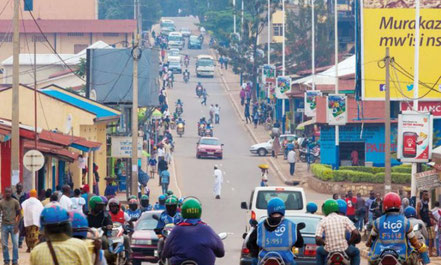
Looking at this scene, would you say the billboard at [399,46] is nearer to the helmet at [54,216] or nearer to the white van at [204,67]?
the helmet at [54,216]

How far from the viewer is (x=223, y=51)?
93.7 meters

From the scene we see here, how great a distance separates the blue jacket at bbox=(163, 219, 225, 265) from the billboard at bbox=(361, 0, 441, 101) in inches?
1456

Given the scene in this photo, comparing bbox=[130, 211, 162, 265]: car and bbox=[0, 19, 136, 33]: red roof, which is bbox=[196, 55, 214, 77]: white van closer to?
bbox=[0, 19, 136, 33]: red roof

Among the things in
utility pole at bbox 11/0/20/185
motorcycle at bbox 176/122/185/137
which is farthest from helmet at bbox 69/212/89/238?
motorcycle at bbox 176/122/185/137

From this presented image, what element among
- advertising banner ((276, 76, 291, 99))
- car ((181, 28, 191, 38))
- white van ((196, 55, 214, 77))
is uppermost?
car ((181, 28, 191, 38))

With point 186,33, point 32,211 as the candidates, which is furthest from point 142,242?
point 186,33

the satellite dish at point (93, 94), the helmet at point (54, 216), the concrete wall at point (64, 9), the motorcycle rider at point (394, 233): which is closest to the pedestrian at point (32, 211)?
the motorcycle rider at point (394, 233)

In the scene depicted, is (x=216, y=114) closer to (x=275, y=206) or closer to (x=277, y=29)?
(x=277, y=29)

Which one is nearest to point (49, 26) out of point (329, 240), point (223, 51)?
point (223, 51)

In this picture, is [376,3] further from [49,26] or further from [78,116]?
[49,26]

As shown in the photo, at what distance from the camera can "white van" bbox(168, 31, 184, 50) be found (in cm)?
12694

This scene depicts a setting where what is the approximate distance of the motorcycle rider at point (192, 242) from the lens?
42.5ft

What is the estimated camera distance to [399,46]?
50.0m

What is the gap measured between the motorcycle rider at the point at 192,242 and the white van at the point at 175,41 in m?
113
